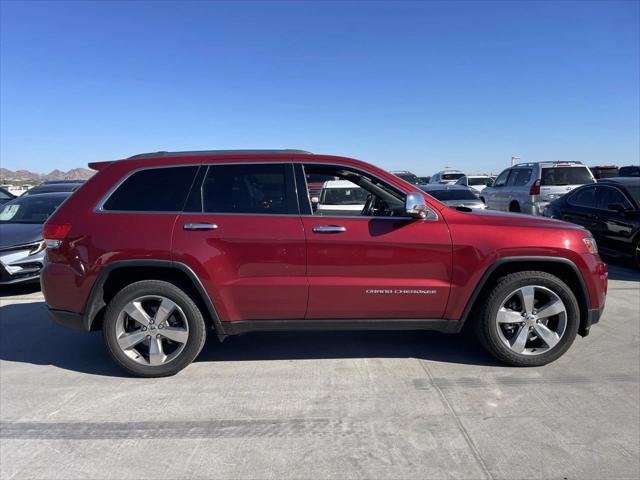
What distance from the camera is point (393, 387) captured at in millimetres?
3816

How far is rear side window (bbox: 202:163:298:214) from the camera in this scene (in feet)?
13.2

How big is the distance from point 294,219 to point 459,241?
4.50 ft

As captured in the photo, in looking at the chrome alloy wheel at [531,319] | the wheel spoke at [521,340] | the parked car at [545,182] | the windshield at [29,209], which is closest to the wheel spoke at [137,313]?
the chrome alloy wheel at [531,319]

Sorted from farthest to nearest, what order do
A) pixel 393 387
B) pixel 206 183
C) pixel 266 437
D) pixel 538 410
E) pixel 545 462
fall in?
pixel 206 183 < pixel 393 387 < pixel 538 410 < pixel 266 437 < pixel 545 462

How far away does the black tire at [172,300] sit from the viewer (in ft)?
12.9

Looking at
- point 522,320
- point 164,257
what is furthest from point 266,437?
point 522,320

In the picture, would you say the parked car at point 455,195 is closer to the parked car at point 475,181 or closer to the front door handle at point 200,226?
the front door handle at point 200,226

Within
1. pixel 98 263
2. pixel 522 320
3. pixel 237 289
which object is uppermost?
pixel 98 263

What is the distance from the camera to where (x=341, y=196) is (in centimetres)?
622

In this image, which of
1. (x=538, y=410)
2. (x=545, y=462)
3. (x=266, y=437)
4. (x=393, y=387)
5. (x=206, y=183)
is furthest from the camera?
(x=206, y=183)

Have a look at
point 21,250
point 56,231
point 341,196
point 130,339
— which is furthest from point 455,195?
point 56,231

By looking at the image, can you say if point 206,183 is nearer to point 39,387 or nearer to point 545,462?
point 39,387

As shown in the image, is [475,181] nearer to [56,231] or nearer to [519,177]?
[519,177]

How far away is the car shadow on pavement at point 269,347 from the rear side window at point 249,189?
146 centimetres
